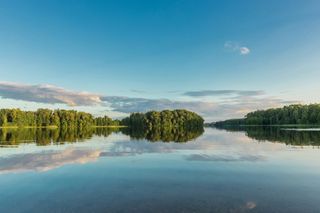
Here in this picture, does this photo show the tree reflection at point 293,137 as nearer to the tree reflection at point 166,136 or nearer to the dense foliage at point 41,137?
the tree reflection at point 166,136

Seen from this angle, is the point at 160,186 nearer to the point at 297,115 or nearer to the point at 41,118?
the point at 297,115

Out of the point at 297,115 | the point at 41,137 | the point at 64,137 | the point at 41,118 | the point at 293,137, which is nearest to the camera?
the point at 293,137

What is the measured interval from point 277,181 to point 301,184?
1242 mm

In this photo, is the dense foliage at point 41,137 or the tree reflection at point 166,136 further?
the tree reflection at point 166,136

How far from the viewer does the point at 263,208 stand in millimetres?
10672

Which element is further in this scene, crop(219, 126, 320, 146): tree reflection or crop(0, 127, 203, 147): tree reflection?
crop(0, 127, 203, 147): tree reflection

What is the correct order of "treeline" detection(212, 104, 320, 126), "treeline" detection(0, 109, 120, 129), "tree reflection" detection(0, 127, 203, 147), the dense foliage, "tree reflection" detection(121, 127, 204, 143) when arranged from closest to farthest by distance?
the dense foliage, "tree reflection" detection(0, 127, 203, 147), "tree reflection" detection(121, 127, 204, 143), "treeline" detection(212, 104, 320, 126), "treeline" detection(0, 109, 120, 129)

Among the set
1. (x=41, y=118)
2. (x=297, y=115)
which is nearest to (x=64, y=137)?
(x=41, y=118)

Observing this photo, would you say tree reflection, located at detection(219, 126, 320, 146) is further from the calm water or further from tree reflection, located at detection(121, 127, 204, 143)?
the calm water

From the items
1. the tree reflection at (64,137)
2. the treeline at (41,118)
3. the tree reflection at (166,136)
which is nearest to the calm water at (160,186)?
the tree reflection at (64,137)

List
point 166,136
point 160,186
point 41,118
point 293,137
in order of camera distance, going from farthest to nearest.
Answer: point 41,118 → point 166,136 → point 293,137 → point 160,186

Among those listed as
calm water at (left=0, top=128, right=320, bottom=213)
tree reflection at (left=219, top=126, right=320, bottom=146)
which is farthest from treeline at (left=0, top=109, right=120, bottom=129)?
calm water at (left=0, top=128, right=320, bottom=213)

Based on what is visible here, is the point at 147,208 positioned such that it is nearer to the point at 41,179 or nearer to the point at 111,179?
the point at 111,179

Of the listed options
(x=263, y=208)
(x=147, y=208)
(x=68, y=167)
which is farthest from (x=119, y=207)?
(x=68, y=167)
